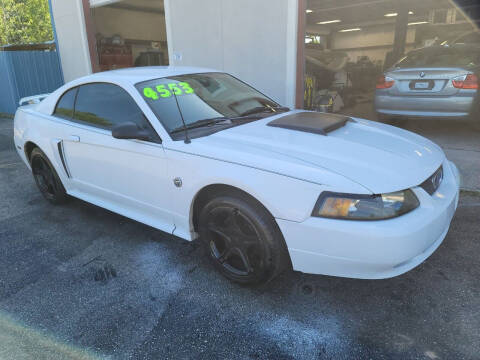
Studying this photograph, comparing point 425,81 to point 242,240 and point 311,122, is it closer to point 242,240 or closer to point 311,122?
Answer: point 311,122

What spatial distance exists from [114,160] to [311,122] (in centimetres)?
167

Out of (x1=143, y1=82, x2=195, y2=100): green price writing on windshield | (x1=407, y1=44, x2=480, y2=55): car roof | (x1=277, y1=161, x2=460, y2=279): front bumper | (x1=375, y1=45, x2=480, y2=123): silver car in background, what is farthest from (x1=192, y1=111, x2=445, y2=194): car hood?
(x1=407, y1=44, x2=480, y2=55): car roof

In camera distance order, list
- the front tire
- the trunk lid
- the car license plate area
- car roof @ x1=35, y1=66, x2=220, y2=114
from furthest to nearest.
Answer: the car license plate area, the trunk lid, car roof @ x1=35, y1=66, x2=220, y2=114, the front tire

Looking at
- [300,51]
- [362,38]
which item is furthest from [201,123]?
[362,38]

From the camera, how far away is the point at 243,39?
6457mm

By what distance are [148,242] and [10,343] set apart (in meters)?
1.32

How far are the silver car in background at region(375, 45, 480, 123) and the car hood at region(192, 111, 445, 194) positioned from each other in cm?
340

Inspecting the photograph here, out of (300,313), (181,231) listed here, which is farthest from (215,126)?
(300,313)

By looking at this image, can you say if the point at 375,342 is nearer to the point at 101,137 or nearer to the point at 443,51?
the point at 101,137

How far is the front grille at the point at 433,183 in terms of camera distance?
2.26 metres

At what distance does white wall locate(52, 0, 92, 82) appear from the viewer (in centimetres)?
1012

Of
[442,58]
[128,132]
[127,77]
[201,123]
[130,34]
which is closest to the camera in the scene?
[128,132]

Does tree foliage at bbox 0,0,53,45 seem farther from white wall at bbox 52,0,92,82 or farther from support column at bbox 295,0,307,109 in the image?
support column at bbox 295,0,307,109

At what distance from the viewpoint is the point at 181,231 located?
8.98 ft
